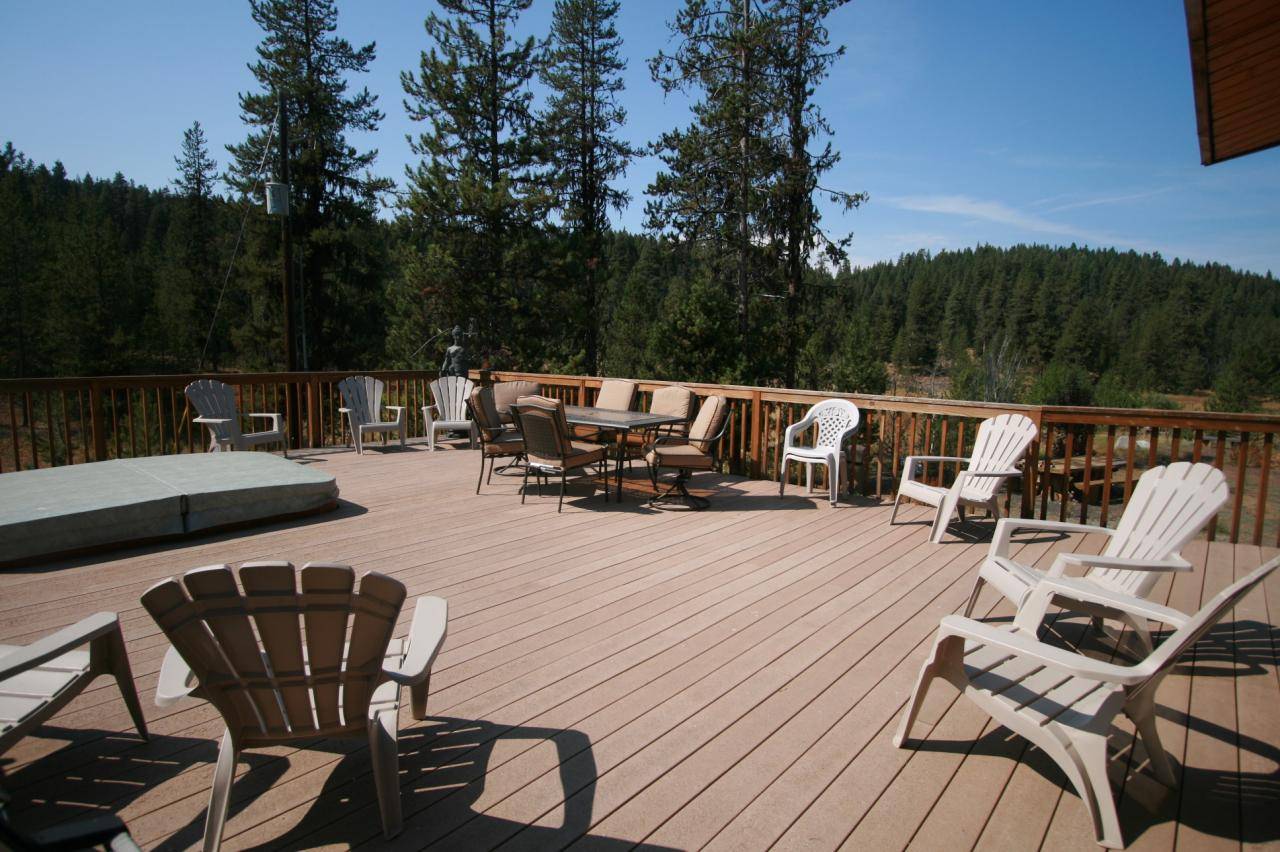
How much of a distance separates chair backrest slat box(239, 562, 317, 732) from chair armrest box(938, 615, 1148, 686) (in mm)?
1760

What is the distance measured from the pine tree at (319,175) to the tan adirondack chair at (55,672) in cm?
1587

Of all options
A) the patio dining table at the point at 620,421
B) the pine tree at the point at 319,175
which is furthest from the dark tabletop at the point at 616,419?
the pine tree at the point at 319,175

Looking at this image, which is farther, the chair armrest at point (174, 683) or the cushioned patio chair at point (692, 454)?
the cushioned patio chair at point (692, 454)

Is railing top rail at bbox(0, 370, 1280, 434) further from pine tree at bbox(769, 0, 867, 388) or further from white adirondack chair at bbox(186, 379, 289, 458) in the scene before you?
pine tree at bbox(769, 0, 867, 388)

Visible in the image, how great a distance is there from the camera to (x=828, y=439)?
5500mm

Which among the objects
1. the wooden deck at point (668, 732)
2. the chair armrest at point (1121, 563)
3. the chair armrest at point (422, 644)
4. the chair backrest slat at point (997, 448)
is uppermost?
the chair backrest slat at point (997, 448)

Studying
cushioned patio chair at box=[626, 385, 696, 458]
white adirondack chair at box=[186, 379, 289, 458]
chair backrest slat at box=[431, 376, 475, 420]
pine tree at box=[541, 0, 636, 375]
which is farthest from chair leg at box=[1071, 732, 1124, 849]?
pine tree at box=[541, 0, 636, 375]

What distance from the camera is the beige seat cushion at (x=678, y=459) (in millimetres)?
5250

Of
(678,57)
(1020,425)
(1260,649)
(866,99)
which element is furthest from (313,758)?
(678,57)

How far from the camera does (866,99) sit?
14195 mm

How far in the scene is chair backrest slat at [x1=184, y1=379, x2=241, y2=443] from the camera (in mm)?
6145

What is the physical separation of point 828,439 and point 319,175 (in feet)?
55.5

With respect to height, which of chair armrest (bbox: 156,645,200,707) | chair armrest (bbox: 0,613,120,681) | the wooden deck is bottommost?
the wooden deck

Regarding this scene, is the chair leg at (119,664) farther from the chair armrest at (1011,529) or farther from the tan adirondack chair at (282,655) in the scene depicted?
the chair armrest at (1011,529)
